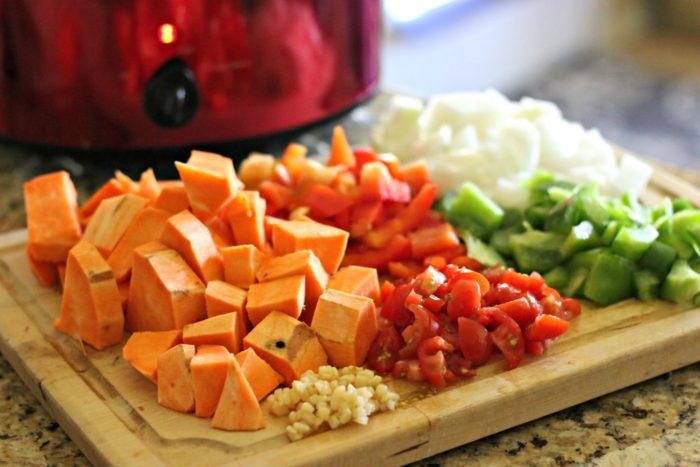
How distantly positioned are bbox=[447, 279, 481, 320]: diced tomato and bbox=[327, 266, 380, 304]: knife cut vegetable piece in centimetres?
14

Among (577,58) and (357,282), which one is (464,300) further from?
(577,58)

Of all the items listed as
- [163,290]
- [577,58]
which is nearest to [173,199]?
[163,290]

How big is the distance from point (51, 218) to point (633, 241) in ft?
2.89

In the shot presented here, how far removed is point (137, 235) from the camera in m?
1.47

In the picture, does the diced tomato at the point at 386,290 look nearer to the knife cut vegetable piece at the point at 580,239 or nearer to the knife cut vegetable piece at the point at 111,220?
the knife cut vegetable piece at the point at 580,239

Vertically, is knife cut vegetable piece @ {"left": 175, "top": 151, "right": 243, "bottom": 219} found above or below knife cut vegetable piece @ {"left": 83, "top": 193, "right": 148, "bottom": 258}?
above

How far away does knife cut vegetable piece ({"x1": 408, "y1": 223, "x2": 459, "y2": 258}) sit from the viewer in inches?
61.7

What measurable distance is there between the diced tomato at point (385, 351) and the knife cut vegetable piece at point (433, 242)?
0.25 meters

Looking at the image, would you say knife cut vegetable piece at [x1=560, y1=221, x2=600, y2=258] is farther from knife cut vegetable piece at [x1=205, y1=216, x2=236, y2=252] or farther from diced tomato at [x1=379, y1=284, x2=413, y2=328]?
knife cut vegetable piece at [x1=205, y1=216, x2=236, y2=252]

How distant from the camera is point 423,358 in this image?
4.21 feet

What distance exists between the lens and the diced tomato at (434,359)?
4.16 ft

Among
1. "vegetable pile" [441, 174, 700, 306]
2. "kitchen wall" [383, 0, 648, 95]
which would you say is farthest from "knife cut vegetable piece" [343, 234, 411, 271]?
"kitchen wall" [383, 0, 648, 95]

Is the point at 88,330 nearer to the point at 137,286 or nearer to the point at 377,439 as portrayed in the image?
the point at 137,286

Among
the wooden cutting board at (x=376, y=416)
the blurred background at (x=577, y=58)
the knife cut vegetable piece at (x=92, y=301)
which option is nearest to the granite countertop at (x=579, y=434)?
the wooden cutting board at (x=376, y=416)
